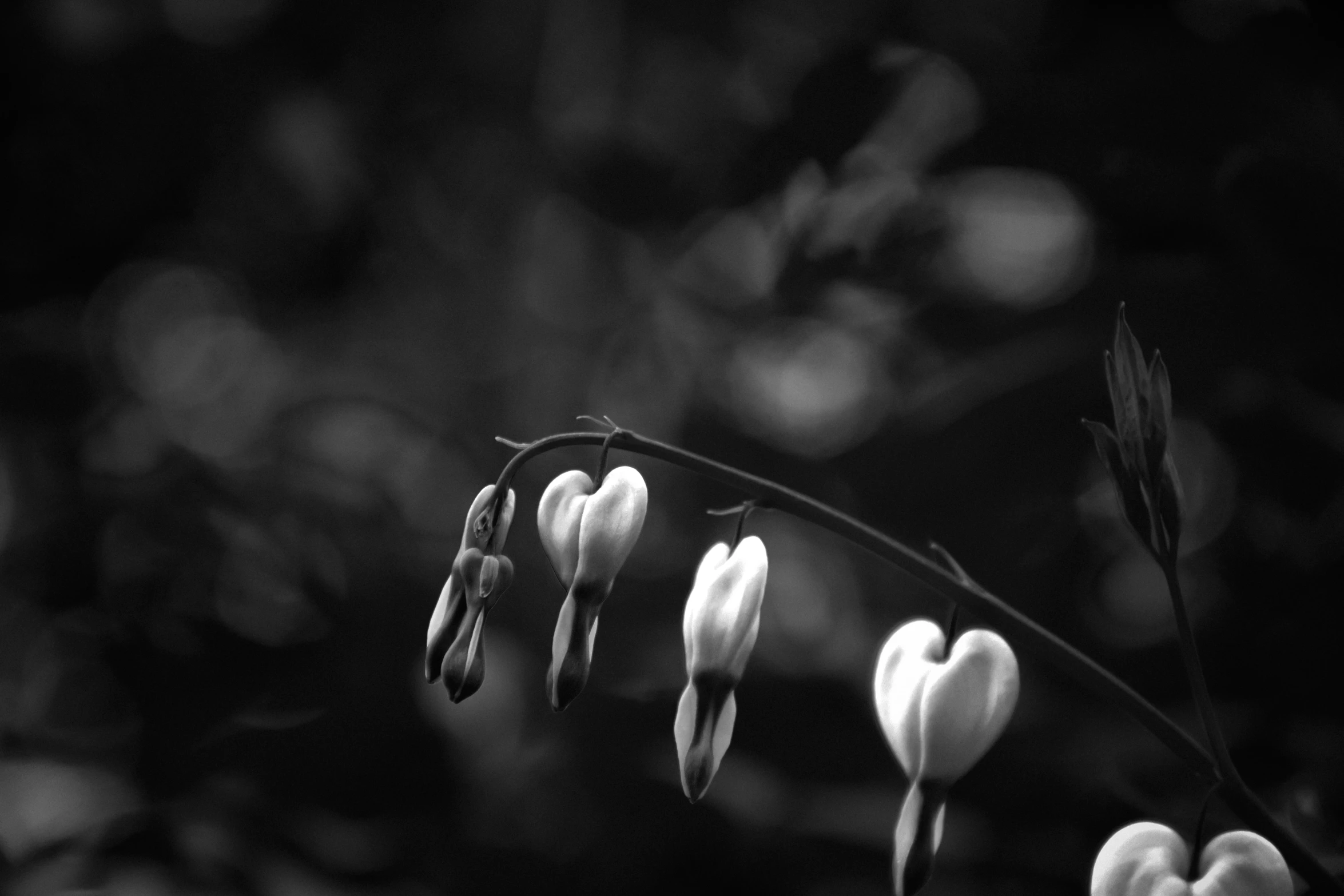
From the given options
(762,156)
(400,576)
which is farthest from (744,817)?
(762,156)

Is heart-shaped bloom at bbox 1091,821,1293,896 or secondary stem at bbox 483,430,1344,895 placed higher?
secondary stem at bbox 483,430,1344,895

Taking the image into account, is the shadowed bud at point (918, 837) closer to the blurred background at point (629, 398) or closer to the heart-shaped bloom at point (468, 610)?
the heart-shaped bloom at point (468, 610)

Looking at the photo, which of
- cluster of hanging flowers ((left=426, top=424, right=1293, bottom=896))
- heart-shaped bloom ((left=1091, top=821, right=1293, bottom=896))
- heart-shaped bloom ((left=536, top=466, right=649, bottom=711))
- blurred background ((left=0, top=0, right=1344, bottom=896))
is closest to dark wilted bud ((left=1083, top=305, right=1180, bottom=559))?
cluster of hanging flowers ((left=426, top=424, right=1293, bottom=896))

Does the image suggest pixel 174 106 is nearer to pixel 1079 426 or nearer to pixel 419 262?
pixel 419 262

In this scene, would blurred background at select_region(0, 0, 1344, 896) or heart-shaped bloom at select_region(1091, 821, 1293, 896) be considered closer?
heart-shaped bloom at select_region(1091, 821, 1293, 896)

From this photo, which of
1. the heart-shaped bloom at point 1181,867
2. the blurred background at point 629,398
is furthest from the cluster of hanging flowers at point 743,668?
the blurred background at point 629,398

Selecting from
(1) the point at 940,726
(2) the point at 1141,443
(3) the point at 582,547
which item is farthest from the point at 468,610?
(2) the point at 1141,443

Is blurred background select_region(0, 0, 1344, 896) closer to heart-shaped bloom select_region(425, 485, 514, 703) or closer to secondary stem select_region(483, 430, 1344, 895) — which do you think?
secondary stem select_region(483, 430, 1344, 895)
